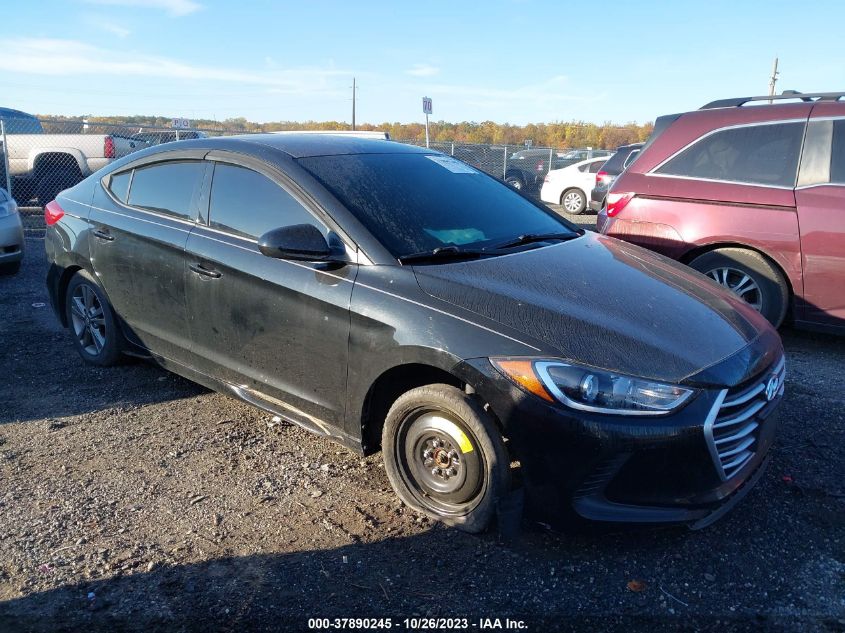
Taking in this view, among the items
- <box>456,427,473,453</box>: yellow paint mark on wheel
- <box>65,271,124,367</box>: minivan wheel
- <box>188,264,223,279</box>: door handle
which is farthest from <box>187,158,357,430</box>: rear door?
<box>65,271,124,367</box>: minivan wheel

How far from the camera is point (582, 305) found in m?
2.99

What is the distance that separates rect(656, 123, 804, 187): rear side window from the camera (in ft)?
17.7

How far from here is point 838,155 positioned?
5.19m

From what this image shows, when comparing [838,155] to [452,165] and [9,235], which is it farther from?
[9,235]

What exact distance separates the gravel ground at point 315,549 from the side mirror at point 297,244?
1.11 metres

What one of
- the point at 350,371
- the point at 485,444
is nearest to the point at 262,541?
the point at 350,371

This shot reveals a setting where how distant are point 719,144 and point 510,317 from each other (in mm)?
3758

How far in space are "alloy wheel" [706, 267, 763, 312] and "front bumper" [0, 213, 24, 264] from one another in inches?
283

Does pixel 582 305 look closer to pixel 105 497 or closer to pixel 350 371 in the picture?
pixel 350 371

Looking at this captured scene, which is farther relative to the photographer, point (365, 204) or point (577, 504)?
point (365, 204)

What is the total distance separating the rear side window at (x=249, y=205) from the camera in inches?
139

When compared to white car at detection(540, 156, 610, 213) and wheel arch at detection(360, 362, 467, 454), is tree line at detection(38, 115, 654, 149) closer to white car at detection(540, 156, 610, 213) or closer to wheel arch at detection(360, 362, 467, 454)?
white car at detection(540, 156, 610, 213)

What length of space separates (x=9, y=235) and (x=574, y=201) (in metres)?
12.2

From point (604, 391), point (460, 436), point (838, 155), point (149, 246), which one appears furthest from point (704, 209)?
point (149, 246)
